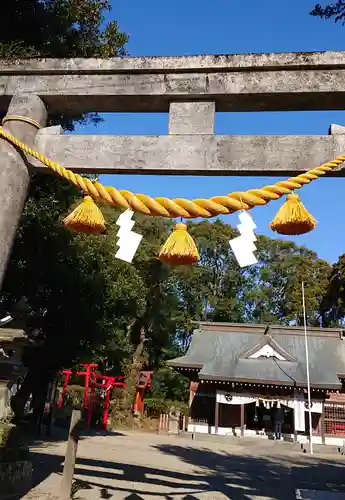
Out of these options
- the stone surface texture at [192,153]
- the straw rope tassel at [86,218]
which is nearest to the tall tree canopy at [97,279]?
the stone surface texture at [192,153]

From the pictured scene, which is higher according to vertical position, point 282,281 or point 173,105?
point 282,281

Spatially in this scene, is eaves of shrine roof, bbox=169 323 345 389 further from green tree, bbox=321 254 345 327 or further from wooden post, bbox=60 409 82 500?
wooden post, bbox=60 409 82 500

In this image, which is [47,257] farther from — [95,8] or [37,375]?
[95,8]

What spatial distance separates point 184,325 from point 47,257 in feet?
72.4

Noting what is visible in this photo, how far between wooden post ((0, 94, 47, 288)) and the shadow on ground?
4438mm

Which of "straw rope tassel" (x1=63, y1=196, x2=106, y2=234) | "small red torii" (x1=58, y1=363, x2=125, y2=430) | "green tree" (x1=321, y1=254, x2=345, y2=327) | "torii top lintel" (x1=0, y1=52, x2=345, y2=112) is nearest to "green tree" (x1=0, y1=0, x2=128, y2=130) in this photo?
"torii top lintel" (x1=0, y1=52, x2=345, y2=112)

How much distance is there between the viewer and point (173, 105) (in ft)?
10.5

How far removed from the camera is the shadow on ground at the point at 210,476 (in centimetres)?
619

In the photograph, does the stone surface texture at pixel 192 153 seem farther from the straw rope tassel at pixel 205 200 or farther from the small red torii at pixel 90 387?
the small red torii at pixel 90 387

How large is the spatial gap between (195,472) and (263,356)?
12.3 metres

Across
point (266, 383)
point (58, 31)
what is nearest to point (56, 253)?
point (58, 31)

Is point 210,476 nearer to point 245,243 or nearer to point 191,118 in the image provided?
point 245,243

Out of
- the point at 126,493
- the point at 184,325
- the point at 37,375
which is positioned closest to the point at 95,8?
the point at 126,493

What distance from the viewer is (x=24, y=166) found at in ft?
10.2
